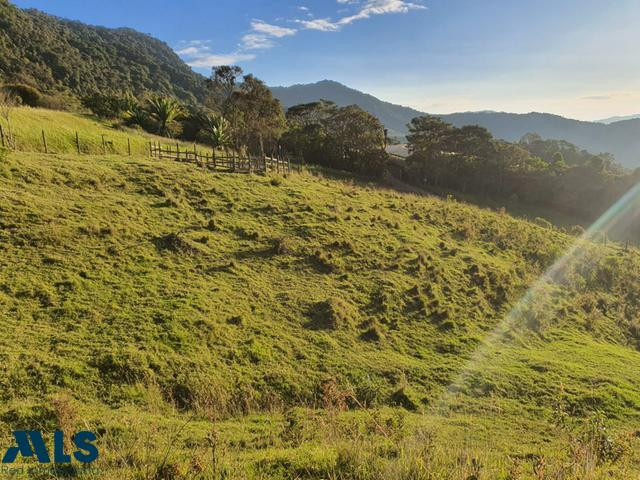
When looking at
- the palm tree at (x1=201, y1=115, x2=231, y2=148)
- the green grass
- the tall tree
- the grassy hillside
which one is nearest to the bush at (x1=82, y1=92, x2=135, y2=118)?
the green grass

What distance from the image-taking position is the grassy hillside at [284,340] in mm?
6305

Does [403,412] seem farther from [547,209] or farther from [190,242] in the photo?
[547,209]

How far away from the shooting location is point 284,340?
469 inches

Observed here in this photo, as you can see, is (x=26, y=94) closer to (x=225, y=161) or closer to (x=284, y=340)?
(x=225, y=161)

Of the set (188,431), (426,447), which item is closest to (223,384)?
(188,431)

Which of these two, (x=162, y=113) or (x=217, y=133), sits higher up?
(x=162, y=113)

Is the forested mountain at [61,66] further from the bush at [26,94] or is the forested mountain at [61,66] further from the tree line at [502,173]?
the tree line at [502,173]

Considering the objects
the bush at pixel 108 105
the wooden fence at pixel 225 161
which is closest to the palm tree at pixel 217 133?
the wooden fence at pixel 225 161

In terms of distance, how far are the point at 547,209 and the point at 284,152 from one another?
3843 cm

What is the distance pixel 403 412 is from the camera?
980cm

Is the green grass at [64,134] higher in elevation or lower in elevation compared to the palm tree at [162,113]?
lower

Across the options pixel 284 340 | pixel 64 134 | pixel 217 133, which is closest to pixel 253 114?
pixel 217 133

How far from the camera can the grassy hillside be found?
248 inches

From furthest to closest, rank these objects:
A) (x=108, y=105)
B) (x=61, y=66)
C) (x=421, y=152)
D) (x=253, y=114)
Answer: (x=61, y=66)
(x=421, y=152)
(x=253, y=114)
(x=108, y=105)
